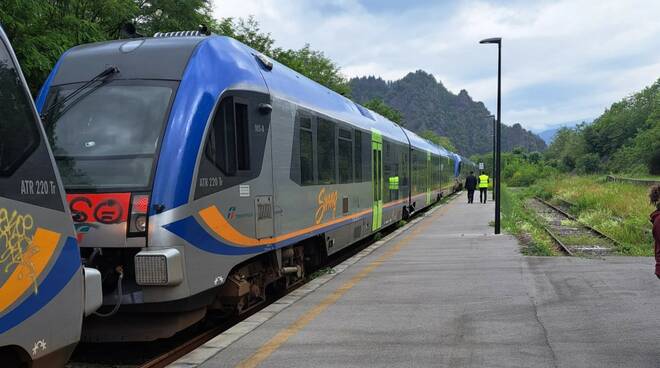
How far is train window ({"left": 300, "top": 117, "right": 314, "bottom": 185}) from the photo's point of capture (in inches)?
336

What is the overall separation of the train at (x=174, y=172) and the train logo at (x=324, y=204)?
1.06 meters

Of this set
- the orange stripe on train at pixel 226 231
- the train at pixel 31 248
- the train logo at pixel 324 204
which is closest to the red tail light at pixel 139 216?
the orange stripe on train at pixel 226 231

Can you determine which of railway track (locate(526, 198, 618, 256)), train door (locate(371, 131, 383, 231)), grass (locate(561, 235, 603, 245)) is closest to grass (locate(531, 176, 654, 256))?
railway track (locate(526, 198, 618, 256))

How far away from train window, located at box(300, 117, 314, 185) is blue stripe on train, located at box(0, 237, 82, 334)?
5.05 metres

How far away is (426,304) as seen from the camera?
7465 millimetres

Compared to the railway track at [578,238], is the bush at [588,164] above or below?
above

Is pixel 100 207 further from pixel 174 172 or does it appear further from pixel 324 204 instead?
pixel 324 204

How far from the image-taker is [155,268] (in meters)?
5.31

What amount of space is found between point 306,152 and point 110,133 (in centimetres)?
330

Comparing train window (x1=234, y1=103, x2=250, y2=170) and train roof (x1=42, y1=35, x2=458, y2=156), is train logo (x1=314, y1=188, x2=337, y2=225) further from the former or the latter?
train window (x1=234, y1=103, x2=250, y2=170)

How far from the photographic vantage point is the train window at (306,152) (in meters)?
8.52

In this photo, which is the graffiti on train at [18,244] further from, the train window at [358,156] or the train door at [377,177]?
the train door at [377,177]

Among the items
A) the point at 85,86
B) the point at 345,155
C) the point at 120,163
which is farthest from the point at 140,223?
the point at 345,155

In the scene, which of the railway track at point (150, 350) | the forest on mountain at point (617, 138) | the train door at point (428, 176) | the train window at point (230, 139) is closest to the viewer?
the railway track at point (150, 350)
